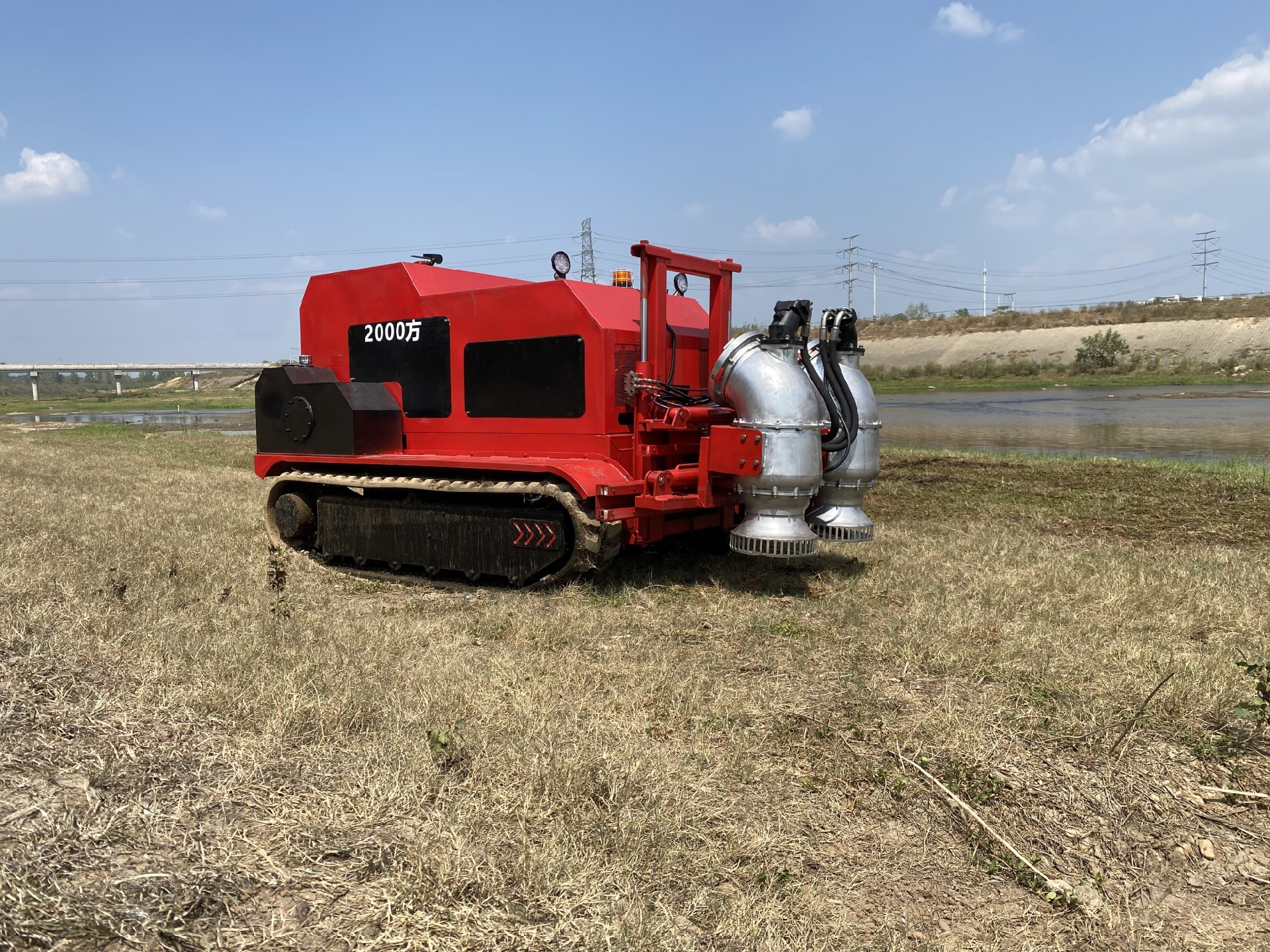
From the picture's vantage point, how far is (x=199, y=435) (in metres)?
26.5

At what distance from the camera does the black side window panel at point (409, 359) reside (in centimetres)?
792

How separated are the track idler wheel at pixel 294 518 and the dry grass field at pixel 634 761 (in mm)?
1536

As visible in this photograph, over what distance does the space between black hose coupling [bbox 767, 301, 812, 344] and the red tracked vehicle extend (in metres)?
0.01

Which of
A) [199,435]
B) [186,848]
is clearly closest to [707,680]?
[186,848]

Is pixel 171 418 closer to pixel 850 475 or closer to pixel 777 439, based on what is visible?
pixel 850 475

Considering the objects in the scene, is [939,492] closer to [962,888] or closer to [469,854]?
[962,888]

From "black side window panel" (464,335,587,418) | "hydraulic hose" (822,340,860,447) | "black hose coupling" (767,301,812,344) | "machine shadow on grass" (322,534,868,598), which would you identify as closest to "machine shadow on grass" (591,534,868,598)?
"machine shadow on grass" (322,534,868,598)

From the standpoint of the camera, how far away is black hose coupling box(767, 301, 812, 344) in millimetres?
6379

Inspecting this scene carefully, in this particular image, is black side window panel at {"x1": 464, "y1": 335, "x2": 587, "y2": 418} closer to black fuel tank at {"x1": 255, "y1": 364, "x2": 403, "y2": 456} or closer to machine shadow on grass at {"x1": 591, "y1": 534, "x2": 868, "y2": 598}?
black fuel tank at {"x1": 255, "y1": 364, "x2": 403, "y2": 456}

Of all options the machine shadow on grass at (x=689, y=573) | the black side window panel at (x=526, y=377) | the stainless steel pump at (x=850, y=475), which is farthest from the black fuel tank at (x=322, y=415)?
the stainless steel pump at (x=850, y=475)

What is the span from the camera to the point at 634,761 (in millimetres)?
3639

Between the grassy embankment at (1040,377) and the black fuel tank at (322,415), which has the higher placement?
the grassy embankment at (1040,377)

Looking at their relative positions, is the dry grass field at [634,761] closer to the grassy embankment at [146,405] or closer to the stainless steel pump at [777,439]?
the stainless steel pump at [777,439]

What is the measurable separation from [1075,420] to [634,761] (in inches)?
988
